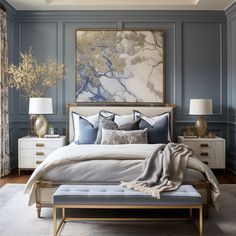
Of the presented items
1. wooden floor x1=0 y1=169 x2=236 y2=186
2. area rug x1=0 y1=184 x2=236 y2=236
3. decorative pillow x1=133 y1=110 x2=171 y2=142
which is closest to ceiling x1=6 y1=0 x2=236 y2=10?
decorative pillow x1=133 y1=110 x2=171 y2=142

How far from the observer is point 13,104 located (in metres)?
6.50

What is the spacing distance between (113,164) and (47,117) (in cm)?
307

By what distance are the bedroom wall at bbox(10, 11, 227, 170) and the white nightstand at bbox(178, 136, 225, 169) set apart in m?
0.61

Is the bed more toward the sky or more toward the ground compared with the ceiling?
more toward the ground

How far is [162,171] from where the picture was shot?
12.2ft

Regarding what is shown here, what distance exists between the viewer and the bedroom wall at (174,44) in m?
6.48

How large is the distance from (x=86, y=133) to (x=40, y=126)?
1.00 m

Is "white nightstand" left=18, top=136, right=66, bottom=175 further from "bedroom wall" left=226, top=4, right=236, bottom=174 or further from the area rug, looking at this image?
"bedroom wall" left=226, top=4, right=236, bottom=174

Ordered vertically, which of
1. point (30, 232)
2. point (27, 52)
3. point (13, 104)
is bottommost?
point (30, 232)

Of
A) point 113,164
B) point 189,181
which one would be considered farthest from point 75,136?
point 189,181

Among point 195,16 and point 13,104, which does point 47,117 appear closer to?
point 13,104

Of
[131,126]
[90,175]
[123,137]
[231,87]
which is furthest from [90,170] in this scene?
[231,87]

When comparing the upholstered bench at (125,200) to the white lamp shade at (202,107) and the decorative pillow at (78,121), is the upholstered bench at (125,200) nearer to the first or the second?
the decorative pillow at (78,121)

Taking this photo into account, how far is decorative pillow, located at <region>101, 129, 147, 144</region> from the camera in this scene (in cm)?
511
